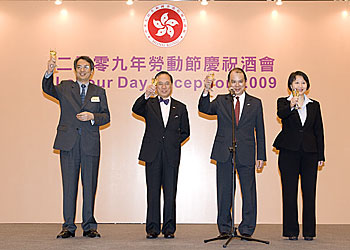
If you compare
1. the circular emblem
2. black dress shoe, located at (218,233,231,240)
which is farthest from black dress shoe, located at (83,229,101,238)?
the circular emblem

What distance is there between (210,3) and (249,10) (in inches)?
21.0

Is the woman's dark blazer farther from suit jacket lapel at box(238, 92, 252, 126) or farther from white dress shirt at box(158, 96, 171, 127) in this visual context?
white dress shirt at box(158, 96, 171, 127)

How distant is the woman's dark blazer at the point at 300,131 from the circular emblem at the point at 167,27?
6.66 feet

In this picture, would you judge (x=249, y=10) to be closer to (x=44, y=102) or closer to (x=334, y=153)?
(x=334, y=153)

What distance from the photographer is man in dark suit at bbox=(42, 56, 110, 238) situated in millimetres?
4723

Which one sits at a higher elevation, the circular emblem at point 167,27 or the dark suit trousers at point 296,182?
the circular emblem at point 167,27

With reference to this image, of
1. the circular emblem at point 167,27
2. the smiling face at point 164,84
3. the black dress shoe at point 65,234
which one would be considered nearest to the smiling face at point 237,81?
the smiling face at point 164,84

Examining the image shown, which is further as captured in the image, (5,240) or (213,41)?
(213,41)

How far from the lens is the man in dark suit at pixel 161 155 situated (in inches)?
188

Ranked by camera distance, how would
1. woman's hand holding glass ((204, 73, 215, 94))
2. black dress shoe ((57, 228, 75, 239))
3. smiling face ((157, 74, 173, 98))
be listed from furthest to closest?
1. smiling face ((157, 74, 173, 98))
2. black dress shoe ((57, 228, 75, 239))
3. woman's hand holding glass ((204, 73, 215, 94))

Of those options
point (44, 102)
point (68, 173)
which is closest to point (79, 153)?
point (68, 173)

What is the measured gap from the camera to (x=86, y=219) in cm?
475

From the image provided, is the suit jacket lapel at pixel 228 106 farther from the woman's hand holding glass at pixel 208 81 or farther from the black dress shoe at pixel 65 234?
the black dress shoe at pixel 65 234

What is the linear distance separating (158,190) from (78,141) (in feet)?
3.12
